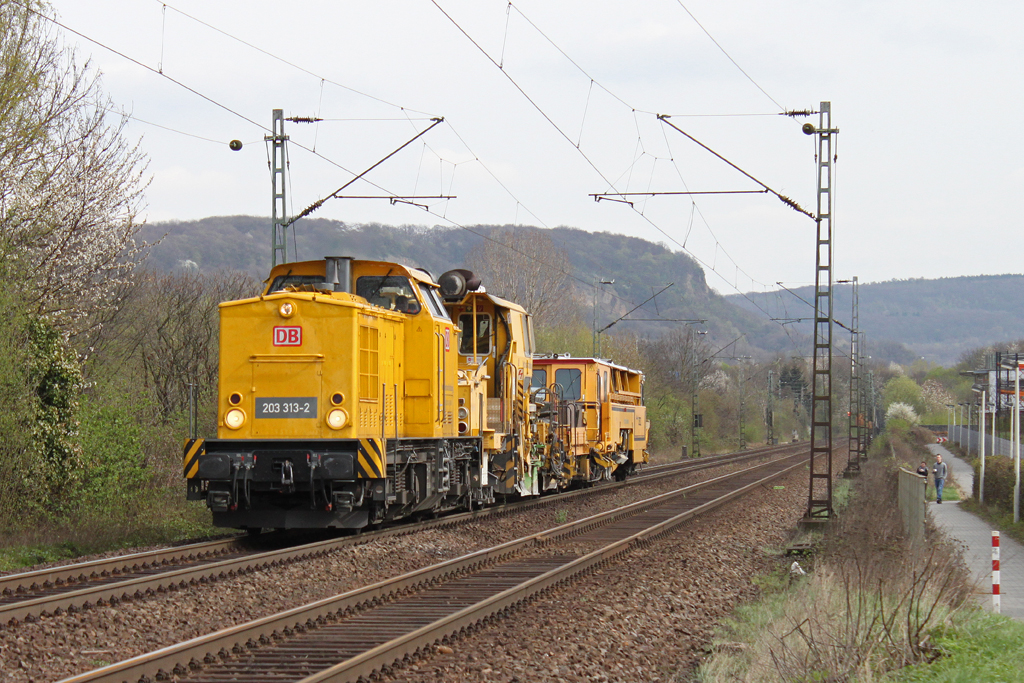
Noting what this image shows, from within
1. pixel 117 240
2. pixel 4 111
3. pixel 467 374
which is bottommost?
pixel 467 374

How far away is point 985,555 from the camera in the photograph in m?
16.0

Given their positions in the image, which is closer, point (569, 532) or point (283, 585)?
point (283, 585)

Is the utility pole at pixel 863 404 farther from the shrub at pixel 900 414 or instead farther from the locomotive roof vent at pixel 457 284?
the shrub at pixel 900 414

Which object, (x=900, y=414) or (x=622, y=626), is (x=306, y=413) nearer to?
(x=622, y=626)

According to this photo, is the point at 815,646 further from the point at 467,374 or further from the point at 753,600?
the point at 467,374

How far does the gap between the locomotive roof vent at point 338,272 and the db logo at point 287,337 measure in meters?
1.02

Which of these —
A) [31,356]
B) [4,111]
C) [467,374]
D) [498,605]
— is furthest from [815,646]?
[4,111]

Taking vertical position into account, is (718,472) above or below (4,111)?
below

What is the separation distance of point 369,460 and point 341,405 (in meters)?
0.88

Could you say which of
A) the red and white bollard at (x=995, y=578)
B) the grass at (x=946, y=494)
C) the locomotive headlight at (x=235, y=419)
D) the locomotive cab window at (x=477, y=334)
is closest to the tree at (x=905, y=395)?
the grass at (x=946, y=494)

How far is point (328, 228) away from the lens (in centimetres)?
2644

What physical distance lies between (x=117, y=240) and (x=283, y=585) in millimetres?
11643

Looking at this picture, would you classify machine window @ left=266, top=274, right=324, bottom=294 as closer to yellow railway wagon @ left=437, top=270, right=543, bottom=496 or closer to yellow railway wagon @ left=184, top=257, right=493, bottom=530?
yellow railway wagon @ left=184, top=257, right=493, bottom=530

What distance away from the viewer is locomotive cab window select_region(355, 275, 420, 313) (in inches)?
565
